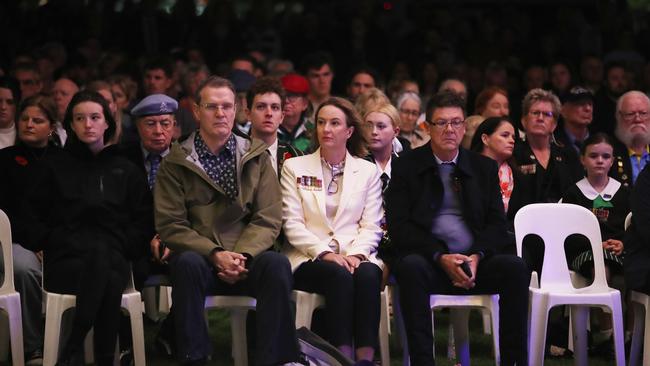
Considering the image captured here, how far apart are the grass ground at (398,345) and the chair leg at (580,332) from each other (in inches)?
13.9

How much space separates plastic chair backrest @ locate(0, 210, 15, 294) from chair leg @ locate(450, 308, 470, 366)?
2418 mm

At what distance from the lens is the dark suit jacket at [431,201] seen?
23.8 feet

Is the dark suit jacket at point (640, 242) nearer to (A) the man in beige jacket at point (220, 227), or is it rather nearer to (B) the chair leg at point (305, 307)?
(B) the chair leg at point (305, 307)

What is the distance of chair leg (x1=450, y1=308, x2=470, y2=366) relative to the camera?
726 centimetres

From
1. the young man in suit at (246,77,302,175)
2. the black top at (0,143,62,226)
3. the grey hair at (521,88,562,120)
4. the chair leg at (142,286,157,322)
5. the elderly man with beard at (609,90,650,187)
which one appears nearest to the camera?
the black top at (0,143,62,226)

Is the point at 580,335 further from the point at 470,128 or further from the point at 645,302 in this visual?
the point at 470,128

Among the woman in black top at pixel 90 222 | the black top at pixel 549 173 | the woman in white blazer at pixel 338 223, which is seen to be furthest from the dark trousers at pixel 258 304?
the black top at pixel 549 173

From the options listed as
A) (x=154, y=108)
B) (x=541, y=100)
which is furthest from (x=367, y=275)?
(x=541, y=100)

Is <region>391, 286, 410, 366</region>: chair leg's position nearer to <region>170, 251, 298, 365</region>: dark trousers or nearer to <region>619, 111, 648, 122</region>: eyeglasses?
<region>170, 251, 298, 365</region>: dark trousers

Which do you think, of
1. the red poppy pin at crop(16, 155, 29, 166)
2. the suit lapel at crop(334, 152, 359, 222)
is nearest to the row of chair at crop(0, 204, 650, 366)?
the suit lapel at crop(334, 152, 359, 222)

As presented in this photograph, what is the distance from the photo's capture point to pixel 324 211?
7348 mm

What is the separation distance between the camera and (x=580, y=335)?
7.37 meters

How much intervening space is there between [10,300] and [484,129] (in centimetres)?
313

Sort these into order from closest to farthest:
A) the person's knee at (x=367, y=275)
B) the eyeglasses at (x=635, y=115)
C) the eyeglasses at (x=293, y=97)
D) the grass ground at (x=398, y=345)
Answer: the person's knee at (x=367, y=275) < the grass ground at (x=398, y=345) < the eyeglasses at (x=635, y=115) < the eyeglasses at (x=293, y=97)
